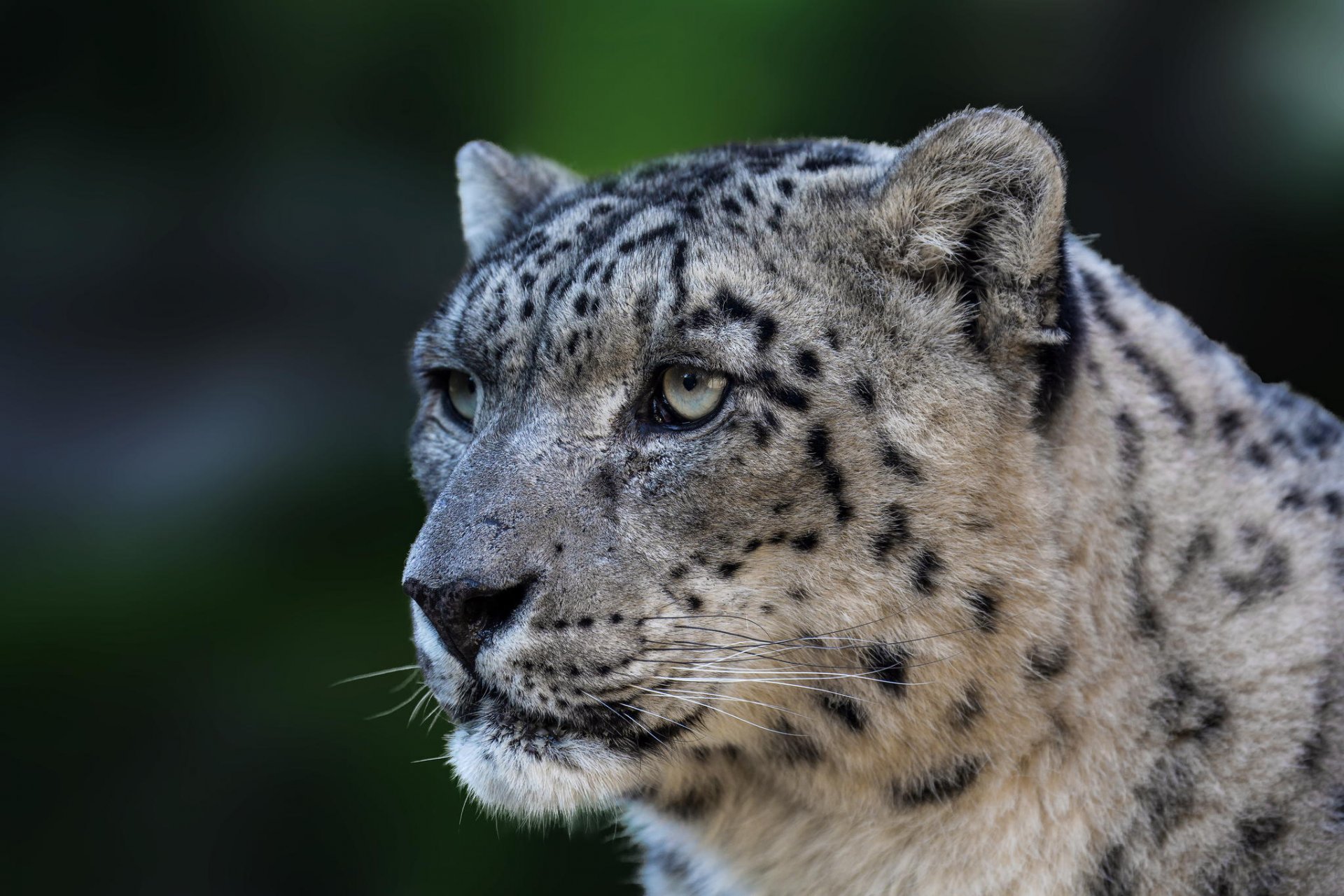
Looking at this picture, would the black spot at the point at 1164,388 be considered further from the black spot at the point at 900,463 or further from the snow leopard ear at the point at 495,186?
the snow leopard ear at the point at 495,186

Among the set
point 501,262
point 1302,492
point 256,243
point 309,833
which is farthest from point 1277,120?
point 309,833

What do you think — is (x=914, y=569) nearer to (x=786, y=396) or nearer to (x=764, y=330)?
(x=786, y=396)

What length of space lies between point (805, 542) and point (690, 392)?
14.0 inches

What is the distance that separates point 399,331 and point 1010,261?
177 inches

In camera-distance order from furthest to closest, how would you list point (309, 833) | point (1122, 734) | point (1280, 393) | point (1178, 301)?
point (1178, 301) → point (309, 833) → point (1280, 393) → point (1122, 734)

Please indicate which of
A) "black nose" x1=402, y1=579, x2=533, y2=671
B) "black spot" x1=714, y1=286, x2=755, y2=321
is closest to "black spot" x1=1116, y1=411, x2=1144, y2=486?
"black spot" x1=714, y1=286, x2=755, y2=321

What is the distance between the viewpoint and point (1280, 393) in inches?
111

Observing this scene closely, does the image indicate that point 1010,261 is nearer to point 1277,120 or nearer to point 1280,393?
point 1280,393

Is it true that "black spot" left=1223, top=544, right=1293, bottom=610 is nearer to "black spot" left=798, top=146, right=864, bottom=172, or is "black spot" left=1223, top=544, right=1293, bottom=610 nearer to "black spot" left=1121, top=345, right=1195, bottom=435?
"black spot" left=1121, top=345, right=1195, bottom=435

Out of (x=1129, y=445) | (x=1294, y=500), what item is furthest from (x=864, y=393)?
(x=1294, y=500)

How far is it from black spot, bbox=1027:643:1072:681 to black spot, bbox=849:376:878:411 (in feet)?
1.74

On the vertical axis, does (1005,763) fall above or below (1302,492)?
below

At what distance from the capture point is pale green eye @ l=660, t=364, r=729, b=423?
235 cm

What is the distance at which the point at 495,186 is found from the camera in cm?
349
